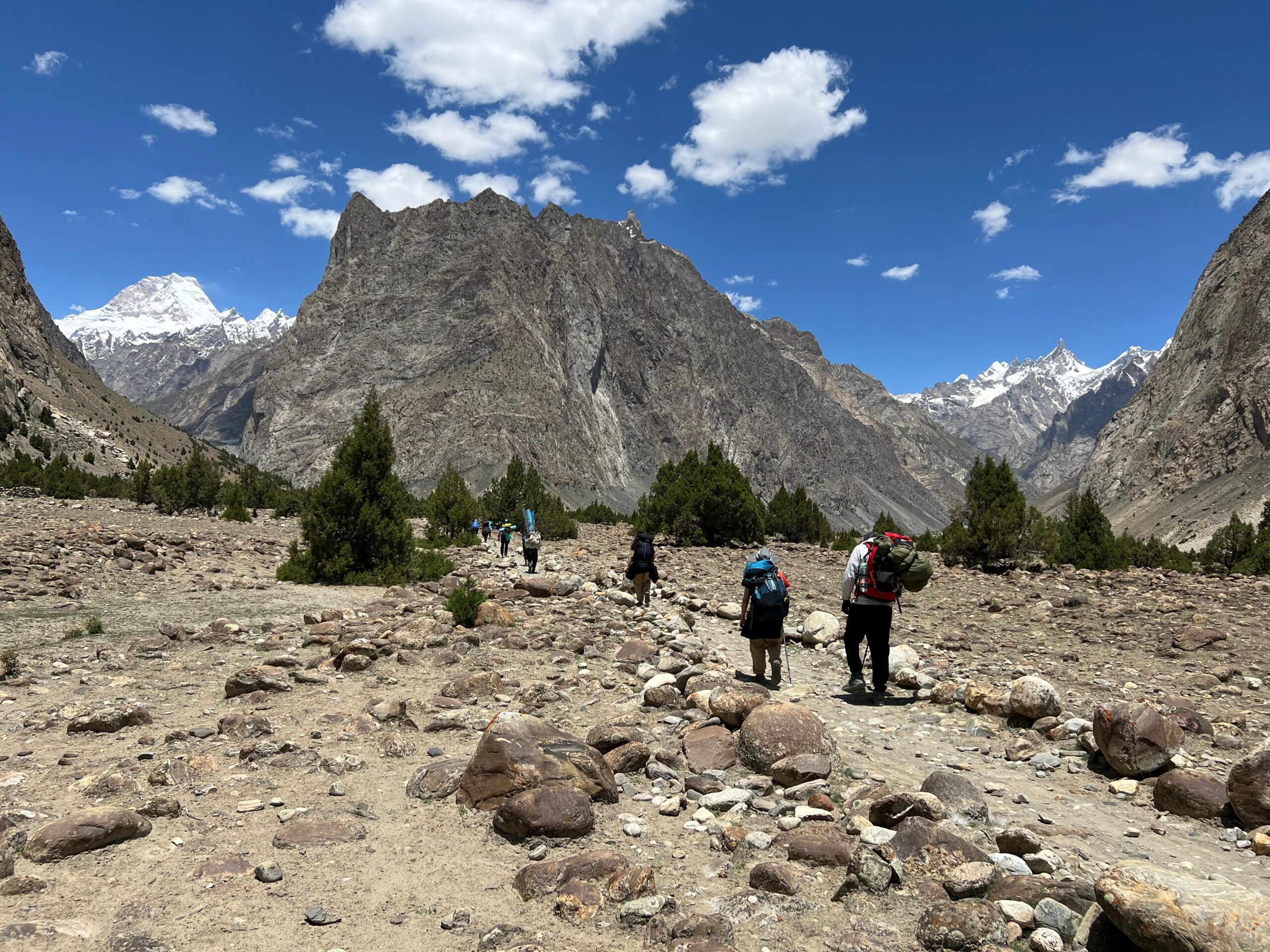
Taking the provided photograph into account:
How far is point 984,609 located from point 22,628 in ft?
63.7

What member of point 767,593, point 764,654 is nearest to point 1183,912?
point 767,593

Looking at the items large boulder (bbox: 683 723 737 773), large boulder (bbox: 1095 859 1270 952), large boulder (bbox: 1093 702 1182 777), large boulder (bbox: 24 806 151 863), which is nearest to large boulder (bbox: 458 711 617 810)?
large boulder (bbox: 683 723 737 773)

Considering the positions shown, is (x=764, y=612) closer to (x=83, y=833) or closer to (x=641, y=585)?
(x=641, y=585)

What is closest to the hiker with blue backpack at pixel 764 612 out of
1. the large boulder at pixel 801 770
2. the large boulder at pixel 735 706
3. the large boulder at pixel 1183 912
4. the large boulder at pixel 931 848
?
the large boulder at pixel 735 706

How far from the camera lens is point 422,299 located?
6432 inches

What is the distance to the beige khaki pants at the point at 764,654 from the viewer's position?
942 cm

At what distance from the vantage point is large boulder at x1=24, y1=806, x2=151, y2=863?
4.00m

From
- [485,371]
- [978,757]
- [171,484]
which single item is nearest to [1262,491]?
[978,757]

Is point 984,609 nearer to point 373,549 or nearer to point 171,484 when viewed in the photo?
point 373,549

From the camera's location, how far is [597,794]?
5.20 m

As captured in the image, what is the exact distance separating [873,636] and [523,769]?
18.3ft

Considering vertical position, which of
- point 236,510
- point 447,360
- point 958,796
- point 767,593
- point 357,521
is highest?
point 447,360

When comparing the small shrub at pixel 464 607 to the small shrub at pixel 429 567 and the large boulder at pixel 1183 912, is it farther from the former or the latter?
the large boulder at pixel 1183 912

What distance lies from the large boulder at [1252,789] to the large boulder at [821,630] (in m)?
7.82
